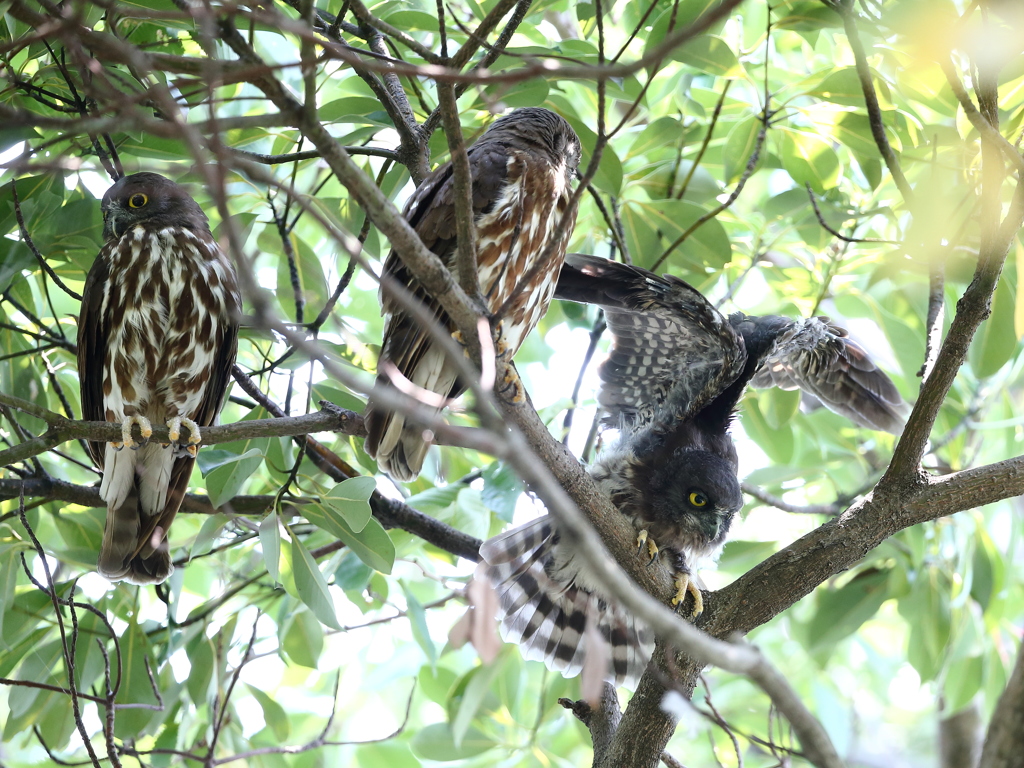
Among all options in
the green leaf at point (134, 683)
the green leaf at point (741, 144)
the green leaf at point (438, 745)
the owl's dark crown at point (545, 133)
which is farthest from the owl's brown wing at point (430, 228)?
the green leaf at point (438, 745)

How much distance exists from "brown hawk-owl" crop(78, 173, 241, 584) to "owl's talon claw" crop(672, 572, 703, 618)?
72.7 inches

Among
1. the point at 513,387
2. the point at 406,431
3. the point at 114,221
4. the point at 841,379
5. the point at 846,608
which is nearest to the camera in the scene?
the point at 513,387

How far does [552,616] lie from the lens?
399 cm

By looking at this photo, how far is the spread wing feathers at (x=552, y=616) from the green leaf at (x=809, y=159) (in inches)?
72.7

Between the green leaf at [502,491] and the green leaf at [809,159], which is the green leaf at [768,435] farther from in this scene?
the green leaf at [502,491]

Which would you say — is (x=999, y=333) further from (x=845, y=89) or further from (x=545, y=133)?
(x=545, y=133)

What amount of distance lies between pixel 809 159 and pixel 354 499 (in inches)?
91.3

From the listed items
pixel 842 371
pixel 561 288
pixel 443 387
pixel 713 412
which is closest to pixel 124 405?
pixel 443 387

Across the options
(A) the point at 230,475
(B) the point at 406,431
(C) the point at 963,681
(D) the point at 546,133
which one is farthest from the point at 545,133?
(C) the point at 963,681

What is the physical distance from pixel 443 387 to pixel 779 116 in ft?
5.78

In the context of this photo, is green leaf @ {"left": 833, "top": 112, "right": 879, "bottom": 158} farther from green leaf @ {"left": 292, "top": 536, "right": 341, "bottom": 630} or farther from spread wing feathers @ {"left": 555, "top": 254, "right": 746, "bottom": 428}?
green leaf @ {"left": 292, "top": 536, "right": 341, "bottom": 630}

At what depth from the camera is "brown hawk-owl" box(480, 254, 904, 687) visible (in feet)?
11.9

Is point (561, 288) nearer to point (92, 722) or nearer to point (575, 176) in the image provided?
point (575, 176)

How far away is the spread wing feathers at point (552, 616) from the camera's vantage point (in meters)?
3.89
